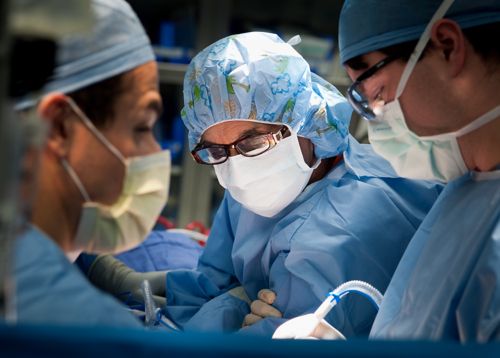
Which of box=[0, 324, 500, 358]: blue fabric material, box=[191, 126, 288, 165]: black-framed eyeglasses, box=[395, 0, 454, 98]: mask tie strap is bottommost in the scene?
box=[191, 126, 288, 165]: black-framed eyeglasses

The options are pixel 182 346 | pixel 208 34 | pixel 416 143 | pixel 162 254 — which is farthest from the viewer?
pixel 208 34

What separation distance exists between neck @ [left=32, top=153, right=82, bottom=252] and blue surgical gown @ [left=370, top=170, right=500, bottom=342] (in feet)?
2.25

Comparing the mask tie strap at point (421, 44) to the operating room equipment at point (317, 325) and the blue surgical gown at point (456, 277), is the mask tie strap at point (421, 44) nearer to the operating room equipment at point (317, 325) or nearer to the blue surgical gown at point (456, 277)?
the blue surgical gown at point (456, 277)

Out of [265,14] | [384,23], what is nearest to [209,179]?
[265,14]

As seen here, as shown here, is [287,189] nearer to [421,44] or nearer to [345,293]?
[345,293]

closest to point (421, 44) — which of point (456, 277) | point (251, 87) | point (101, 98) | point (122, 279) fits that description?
point (456, 277)

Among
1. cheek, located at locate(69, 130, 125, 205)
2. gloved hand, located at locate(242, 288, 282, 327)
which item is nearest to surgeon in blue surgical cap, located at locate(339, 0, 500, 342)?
gloved hand, located at locate(242, 288, 282, 327)

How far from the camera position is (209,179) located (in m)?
3.94

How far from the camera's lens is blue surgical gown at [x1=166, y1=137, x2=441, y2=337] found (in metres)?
1.83

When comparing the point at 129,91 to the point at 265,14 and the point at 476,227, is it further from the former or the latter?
the point at 265,14

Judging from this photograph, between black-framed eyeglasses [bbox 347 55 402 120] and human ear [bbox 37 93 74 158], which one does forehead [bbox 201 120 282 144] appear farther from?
human ear [bbox 37 93 74 158]

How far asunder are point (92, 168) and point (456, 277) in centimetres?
74

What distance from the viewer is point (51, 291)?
Result: 0.95 metres

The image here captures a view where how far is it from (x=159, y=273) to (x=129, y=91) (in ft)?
4.01
